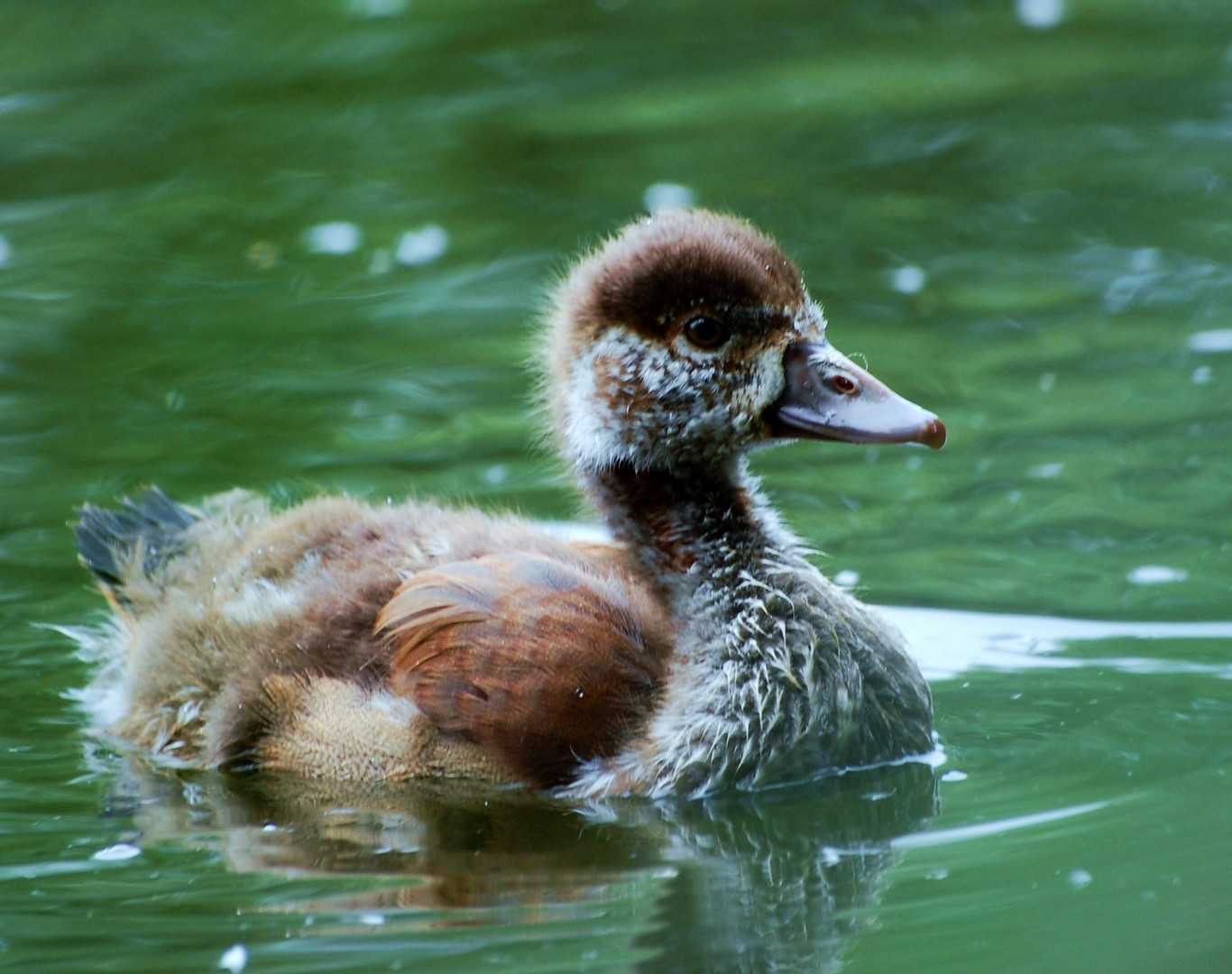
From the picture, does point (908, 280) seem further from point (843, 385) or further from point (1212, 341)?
point (843, 385)

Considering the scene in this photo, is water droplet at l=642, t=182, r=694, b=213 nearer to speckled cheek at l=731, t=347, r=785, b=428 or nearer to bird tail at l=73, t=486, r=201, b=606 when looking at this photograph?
bird tail at l=73, t=486, r=201, b=606

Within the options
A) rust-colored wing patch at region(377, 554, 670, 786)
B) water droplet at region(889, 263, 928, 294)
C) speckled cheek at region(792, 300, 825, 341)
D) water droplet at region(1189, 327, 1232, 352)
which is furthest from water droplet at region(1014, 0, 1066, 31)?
rust-colored wing patch at region(377, 554, 670, 786)

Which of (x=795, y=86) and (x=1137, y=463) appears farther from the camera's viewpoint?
(x=795, y=86)

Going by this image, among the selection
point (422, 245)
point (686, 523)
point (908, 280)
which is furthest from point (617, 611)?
point (422, 245)

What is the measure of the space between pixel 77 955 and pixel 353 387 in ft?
14.1

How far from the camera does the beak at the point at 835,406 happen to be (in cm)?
559

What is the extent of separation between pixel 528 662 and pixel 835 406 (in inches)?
45.8

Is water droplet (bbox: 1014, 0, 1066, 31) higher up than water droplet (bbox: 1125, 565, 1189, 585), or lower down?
higher up

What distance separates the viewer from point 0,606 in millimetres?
6992

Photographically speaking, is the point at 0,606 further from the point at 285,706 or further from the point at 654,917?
the point at 654,917

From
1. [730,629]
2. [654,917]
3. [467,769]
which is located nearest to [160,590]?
[467,769]

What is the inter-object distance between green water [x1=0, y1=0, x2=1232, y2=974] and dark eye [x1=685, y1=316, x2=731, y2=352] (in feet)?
4.18

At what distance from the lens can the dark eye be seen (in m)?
5.65

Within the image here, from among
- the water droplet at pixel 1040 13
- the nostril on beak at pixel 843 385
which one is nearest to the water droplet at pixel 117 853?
the nostril on beak at pixel 843 385
